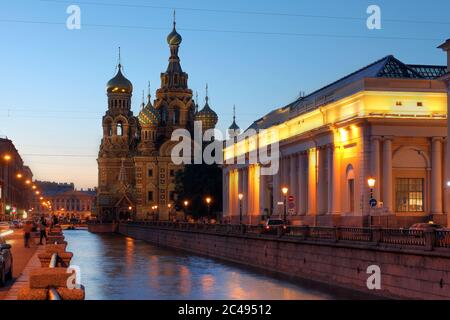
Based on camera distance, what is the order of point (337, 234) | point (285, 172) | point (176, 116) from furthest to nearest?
point (176, 116) < point (285, 172) < point (337, 234)

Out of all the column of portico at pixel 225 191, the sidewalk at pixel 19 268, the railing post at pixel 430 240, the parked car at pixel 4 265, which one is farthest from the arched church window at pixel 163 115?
the railing post at pixel 430 240

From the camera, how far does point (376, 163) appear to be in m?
61.3

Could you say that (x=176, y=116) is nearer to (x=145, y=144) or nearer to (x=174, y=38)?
(x=145, y=144)

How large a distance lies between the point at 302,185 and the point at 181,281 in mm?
31344

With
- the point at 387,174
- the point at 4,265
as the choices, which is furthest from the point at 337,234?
the point at 387,174

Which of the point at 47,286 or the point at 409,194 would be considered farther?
the point at 409,194

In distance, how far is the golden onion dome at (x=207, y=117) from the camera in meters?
170

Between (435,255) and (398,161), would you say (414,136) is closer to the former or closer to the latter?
(398,161)

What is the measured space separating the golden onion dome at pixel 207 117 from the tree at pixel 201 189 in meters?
43.2

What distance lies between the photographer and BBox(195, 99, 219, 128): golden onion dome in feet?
557

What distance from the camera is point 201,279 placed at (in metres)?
49.9

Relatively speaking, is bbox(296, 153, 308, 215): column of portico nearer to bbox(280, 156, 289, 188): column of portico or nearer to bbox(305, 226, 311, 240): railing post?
bbox(280, 156, 289, 188): column of portico

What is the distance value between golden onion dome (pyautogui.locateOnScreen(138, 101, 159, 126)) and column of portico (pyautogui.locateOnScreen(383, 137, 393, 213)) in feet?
363

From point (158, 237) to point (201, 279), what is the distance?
54883mm
